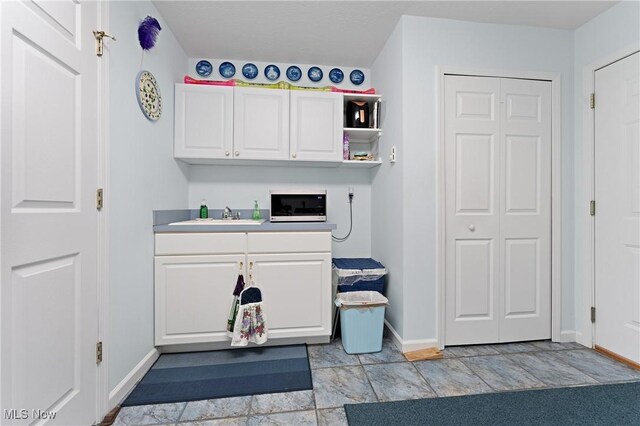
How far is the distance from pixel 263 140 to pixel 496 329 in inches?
94.9

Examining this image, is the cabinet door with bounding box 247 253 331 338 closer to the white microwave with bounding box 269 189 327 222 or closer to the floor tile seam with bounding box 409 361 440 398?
the white microwave with bounding box 269 189 327 222

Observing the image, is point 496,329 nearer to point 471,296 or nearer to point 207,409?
point 471,296

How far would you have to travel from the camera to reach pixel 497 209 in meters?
2.12

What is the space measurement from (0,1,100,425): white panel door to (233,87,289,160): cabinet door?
106 cm

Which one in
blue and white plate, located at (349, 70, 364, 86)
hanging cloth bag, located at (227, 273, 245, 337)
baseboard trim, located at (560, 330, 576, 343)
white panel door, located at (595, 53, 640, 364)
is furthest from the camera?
blue and white plate, located at (349, 70, 364, 86)

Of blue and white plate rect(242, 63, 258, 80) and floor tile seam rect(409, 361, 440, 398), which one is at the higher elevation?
blue and white plate rect(242, 63, 258, 80)

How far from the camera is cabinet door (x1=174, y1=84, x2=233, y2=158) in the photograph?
7.39 feet

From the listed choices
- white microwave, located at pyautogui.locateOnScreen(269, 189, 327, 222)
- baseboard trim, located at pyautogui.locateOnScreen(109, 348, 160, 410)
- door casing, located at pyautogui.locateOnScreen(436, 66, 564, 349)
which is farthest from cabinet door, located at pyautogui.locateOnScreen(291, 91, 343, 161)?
baseboard trim, located at pyautogui.locateOnScreen(109, 348, 160, 410)

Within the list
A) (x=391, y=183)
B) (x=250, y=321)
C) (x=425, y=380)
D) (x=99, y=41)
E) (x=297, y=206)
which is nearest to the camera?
(x=99, y=41)

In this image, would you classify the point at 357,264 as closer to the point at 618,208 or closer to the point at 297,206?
the point at 297,206

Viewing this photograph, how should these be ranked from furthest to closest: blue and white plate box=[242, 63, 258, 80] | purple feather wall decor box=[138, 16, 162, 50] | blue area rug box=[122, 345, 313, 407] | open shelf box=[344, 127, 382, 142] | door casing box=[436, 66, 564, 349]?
blue and white plate box=[242, 63, 258, 80]
open shelf box=[344, 127, 382, 142]
door casing box=[436, 66, 564, 349]
purple feather wall decor box=[138, 16, 162, 50]
blue area rug box=[122, 345, 313, 407]

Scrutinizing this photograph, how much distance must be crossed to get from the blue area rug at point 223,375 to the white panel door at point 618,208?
2.19m

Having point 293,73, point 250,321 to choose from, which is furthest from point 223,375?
point 293,73

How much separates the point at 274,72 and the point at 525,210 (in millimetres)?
2514
